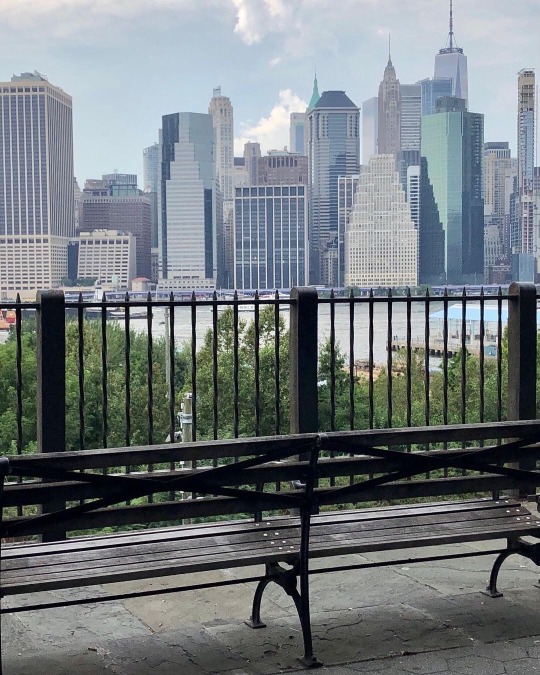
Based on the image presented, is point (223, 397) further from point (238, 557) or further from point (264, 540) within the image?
point (238, 557)

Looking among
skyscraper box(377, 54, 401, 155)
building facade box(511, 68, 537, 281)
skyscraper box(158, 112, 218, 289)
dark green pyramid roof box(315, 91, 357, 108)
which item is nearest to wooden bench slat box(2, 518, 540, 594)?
skyscraper box(158, 112, 218, 289)

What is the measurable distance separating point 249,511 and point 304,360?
4.34 ft

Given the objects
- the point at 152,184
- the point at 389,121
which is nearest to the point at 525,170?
the point at 389,121

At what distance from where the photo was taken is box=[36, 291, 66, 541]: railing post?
3.99 meters

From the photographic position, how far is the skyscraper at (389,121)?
172375 millimetres

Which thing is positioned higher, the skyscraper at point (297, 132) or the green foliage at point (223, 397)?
the skyscraper at point (297, 132)

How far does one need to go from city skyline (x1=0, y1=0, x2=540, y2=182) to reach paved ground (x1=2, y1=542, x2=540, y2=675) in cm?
18211

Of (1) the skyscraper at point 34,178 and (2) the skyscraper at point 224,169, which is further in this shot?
(2) the skyscraper at point 224,169

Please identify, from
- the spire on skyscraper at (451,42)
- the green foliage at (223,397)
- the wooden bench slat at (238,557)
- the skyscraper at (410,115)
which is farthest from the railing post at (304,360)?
the spire on skyscraper at (451,42)

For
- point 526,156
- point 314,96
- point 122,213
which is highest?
point 314,96

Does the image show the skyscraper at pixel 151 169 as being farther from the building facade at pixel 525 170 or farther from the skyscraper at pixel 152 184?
the building facade at pixel 525 170

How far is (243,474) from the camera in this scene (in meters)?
3.12

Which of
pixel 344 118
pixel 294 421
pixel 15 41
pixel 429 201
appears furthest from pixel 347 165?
pixel 294 421

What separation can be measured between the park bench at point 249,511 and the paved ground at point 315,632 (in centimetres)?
16
